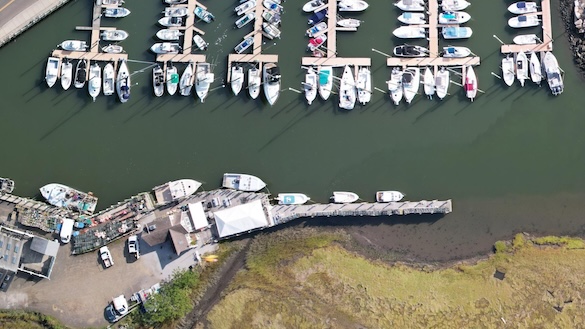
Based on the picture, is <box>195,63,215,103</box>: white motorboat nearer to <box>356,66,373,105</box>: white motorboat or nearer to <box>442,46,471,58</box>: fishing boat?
<box>356,66,373,105</box>: white motorboat

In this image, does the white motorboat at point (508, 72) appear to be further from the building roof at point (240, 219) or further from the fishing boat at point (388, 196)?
the building roof at point (240, 219)

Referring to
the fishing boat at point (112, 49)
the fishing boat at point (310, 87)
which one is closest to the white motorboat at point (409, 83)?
the fishing boat at point (310, 87)

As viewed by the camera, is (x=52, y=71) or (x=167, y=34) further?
(x=167, y=34)

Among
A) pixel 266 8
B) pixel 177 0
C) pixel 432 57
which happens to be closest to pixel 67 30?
pixel 177 0

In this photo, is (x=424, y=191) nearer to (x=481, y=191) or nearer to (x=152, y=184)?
(x=481, y=191)

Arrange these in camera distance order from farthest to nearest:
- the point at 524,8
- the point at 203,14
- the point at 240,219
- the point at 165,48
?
the point at 203,14 < the point at 165,48 < the point at 524,8 < the point at 240,219

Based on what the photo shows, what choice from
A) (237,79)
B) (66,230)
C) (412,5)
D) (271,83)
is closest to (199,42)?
(237,79)

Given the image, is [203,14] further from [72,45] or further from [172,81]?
[72,45]
